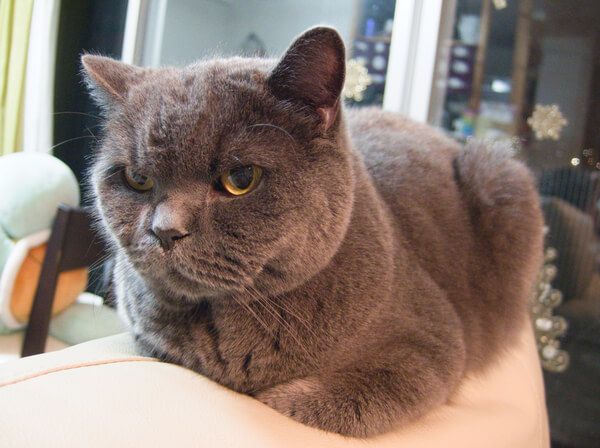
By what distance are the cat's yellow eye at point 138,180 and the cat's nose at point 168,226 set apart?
0.07 meters

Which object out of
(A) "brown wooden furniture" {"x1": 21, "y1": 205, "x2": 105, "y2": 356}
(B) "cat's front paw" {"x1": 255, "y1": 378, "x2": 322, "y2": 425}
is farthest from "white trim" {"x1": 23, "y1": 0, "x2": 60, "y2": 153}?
(B) "cat's front paw" {"x1": 255, "y1": 378, "x2": 322, "y2": 425}

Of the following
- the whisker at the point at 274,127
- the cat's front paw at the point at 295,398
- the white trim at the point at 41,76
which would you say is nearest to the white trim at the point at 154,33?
the white trim at the point at 41,76

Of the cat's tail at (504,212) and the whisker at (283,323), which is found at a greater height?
the cat's tail at (504,212)

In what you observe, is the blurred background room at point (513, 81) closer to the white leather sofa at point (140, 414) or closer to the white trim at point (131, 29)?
the white trim at point (131, 29)

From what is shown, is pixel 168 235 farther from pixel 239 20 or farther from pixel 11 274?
pixel 239 20

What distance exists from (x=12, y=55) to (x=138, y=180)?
589mm

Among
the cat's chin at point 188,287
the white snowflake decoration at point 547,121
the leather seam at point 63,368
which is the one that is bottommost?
the leather seam at point 63,368

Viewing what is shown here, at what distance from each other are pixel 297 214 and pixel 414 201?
0.46 metres

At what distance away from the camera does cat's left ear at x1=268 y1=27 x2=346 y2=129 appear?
2.31 feet

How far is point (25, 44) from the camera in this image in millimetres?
1125

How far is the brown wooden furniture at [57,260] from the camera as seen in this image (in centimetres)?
114

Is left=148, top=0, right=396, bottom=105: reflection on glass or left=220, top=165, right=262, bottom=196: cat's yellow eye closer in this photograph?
left=220, top=165, right=262, bottom=196: cat's yellow eye

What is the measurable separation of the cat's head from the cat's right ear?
2 cm

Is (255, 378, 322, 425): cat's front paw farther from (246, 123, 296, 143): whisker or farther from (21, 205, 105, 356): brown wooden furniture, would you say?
(21, 205, 105, 356): brown wooden furniture
